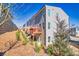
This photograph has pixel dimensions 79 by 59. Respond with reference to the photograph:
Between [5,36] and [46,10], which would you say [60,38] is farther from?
[5,36]

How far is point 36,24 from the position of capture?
1.92 meters

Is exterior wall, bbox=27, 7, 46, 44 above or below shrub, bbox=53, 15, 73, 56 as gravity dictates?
above

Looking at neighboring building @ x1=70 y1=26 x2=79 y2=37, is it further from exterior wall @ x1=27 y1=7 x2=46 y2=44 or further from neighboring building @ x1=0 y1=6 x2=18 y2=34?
neighboring building @ x1=0 y1=6 x2=18 y2=34

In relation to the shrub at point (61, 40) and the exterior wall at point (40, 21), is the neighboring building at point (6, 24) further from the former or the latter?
the shrub at point (61, 40)

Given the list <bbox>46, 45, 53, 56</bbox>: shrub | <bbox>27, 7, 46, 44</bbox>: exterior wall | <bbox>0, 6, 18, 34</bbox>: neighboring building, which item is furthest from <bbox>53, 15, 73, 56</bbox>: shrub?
<bbox>0, 6, 18, 34</bbox>: neighboring building

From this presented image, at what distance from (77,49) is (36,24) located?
48 centimetres

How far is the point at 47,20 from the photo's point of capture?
1909mm

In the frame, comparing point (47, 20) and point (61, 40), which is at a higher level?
point (47, 20)

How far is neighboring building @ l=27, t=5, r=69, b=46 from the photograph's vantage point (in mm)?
1888

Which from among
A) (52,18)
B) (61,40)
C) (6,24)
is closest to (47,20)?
(52,18)

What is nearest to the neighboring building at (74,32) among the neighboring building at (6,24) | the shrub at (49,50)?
the shrub at (49,50)

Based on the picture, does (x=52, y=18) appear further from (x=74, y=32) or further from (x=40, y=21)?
(x=74, y=32)

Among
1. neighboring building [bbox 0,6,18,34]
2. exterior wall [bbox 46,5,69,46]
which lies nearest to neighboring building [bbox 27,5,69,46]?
exterior wall [bbox 46,5,69,46]

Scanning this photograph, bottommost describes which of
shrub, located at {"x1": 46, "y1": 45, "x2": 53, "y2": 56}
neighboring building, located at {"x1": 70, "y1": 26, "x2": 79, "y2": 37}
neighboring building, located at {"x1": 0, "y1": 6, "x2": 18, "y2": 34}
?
shrub, located at {"x1": 46, "y1": 45, "x2": 53, "y2": 56}
